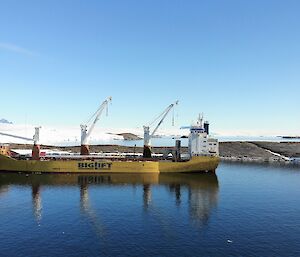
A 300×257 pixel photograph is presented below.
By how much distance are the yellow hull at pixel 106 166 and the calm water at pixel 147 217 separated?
603 cm

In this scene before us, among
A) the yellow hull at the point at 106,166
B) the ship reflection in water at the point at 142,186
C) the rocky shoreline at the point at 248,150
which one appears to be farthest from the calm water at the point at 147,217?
the rocky shoreline at the point at 248,150

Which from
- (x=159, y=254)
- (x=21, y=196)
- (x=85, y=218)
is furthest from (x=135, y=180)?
(x=159, y=254)

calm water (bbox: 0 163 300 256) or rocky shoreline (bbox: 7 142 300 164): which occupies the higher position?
rocky shoreline (bbox: 7 142 300 164)

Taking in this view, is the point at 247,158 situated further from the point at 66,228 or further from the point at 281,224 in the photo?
the point at 66,228

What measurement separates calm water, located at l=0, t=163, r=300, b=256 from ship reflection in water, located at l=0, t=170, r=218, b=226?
0.17 m

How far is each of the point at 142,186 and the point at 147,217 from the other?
84.4 feet

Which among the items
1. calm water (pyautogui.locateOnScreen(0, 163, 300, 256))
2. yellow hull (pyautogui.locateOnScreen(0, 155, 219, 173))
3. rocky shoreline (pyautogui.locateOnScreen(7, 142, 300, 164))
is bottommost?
calm water (pyautogui.locateOnScreen(0, 163, 300, 256))

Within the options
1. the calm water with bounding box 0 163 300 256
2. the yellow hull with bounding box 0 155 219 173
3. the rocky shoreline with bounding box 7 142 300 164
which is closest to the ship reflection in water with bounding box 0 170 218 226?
the calm water with bounding box 0 163 300 256

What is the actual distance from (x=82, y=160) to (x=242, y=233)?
5986 centimetres

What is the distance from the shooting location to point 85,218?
48.2 m

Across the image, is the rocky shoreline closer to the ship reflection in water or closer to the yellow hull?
the yellow hull

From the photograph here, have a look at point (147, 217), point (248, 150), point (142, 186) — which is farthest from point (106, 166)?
point (248, 150)

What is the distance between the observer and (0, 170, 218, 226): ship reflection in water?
173 ft

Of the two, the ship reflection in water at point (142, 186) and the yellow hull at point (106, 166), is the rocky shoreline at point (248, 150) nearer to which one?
the yellow hull at point (106, 166)
